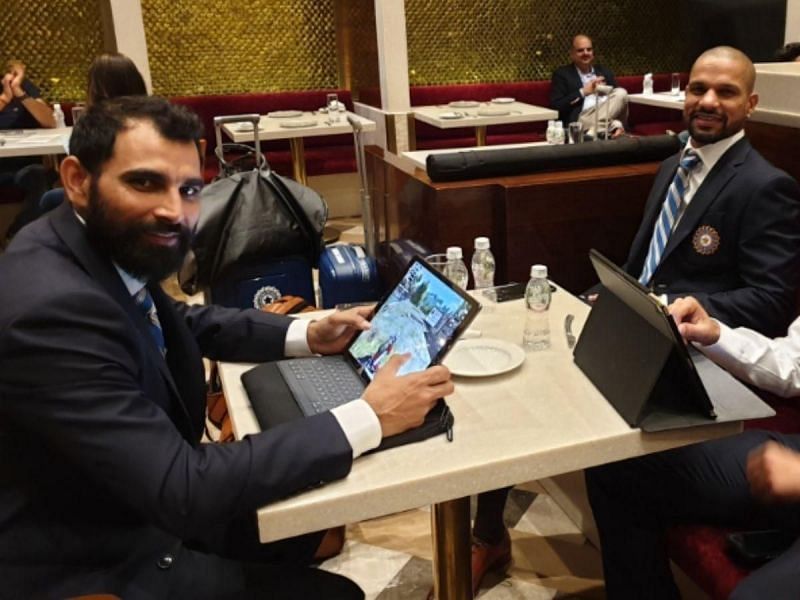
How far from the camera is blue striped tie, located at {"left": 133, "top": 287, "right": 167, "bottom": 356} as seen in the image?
4.50ft

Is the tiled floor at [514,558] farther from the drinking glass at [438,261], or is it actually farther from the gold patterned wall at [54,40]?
the gold patterned wall at [54,40]

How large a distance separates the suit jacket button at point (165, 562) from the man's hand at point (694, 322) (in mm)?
1088

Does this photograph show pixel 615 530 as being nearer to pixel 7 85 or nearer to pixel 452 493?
pixel 452 493

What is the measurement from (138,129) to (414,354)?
60 cm

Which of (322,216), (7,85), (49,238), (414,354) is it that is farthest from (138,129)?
(7,85)

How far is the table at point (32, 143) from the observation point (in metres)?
4.36

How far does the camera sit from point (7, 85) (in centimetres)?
511

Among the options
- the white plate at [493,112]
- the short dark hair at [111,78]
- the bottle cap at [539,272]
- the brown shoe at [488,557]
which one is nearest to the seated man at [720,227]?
the brown shoe at [488,557]

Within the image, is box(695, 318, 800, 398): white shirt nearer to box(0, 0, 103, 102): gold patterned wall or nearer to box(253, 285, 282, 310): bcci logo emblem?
box(253, 285, 282, 310): bcci logo emblem

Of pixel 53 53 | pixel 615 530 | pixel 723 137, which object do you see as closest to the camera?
pixel 615 530

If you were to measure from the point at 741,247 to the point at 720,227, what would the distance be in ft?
0.27

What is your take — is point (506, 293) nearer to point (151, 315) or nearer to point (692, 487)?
point (692, 487)

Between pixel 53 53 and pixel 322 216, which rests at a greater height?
pixel 53 53

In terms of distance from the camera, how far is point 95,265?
1210 millimetres
